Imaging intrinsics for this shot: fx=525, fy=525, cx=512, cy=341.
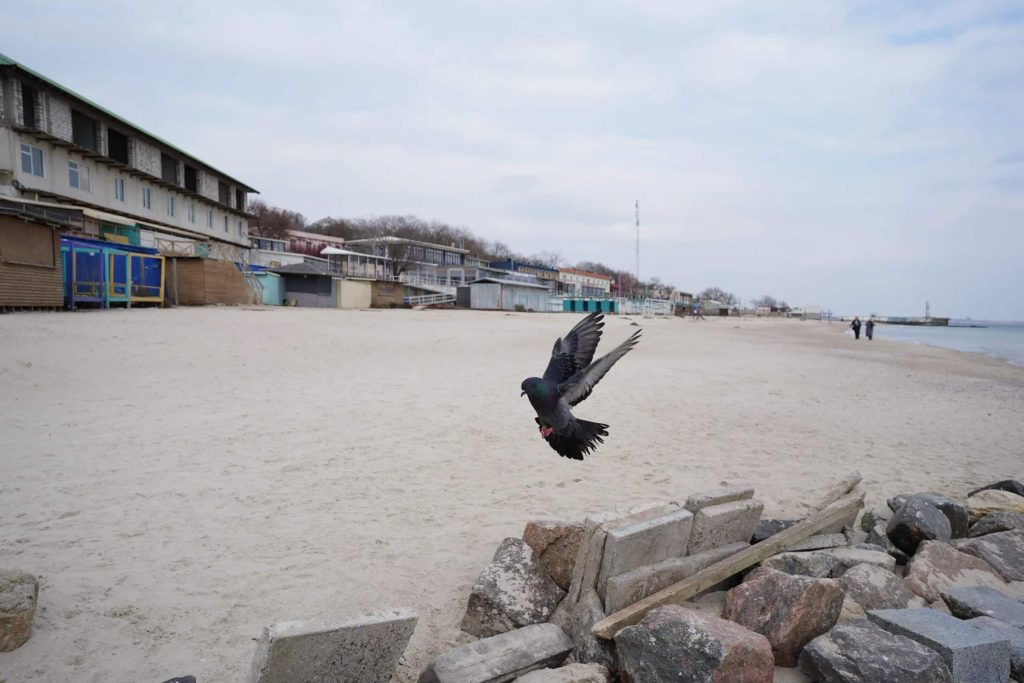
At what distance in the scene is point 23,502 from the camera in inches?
216

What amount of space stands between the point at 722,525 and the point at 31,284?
71.7ft

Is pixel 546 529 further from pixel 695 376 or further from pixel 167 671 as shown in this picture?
pixel 695 376

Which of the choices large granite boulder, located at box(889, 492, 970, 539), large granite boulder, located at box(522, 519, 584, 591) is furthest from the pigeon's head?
large granite boulder, located at box(889, 492, 970, 539)

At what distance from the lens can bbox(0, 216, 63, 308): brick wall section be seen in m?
16.2

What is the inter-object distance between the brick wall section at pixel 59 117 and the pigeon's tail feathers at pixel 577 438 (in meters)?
36.5

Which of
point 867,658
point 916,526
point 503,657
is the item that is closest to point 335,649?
point 503,657

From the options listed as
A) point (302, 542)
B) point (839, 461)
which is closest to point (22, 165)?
point (302, 542)

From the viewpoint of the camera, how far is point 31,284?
17.2 metres

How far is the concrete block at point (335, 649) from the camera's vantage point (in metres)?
2.66

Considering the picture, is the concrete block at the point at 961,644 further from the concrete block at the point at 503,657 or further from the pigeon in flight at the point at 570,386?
the pigeon in flight at the point at 570,386

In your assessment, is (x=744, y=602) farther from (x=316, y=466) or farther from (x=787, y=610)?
(x=316, y=466)

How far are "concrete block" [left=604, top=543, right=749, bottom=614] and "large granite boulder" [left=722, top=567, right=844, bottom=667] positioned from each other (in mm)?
407

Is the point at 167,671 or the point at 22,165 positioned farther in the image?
the point at 22,165

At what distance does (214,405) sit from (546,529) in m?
8.20
